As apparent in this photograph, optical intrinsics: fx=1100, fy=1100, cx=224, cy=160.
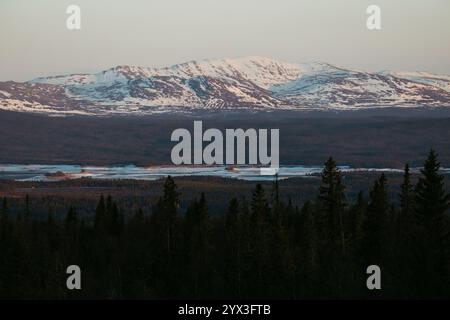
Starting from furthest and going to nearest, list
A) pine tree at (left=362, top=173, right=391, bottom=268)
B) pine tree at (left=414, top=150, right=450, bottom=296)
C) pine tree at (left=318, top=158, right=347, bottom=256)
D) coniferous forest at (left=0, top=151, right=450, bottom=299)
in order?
1. pine tree at (left=318, top=158, right=347, bottom=256)
2. pine tree at (left=362, top=173, right=391, bottom=268)
3. coniferous forest at (left=0, top=151, right=450, bottom=299)
4. pine tree at (left=414, top=150, right=450, bottom=296)

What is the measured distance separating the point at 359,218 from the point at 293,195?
103 m

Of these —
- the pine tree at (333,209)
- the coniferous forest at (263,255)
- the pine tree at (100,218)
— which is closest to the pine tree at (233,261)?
the coniferous forest at (263,255)

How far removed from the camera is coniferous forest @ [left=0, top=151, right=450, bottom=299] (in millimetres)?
59906

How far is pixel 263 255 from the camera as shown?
62.8 m

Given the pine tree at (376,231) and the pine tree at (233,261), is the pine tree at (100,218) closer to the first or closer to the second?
the pine tree at (233,261)

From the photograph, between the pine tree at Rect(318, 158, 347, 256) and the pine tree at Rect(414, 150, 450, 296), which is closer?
the pine tree at Rect(414, 150, 450, 296)

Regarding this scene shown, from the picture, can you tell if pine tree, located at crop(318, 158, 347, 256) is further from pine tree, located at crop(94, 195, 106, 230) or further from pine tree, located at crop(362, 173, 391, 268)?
pine tree, located at crop(94, 195, 106, 230)

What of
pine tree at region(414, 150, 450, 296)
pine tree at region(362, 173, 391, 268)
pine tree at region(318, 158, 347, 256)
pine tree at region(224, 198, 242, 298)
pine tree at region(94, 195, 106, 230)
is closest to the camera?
pine tree at region(414, 150, 450, 296)

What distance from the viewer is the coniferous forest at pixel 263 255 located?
59.9 m

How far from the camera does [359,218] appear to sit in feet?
221

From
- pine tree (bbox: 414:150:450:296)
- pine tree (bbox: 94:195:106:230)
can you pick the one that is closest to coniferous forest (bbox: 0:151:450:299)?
pine tree (bbox: 414:150:450:296)
